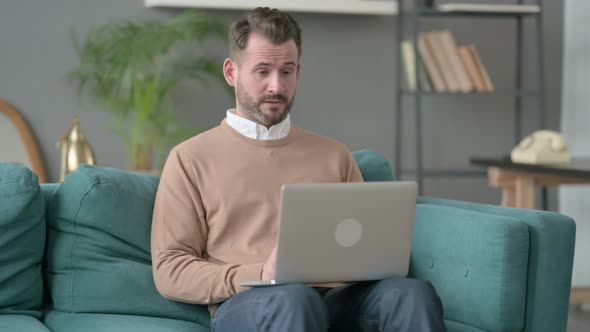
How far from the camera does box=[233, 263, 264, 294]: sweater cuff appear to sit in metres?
1.96

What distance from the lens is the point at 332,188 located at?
1850 mm

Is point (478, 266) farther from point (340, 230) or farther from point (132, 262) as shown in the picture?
point (132, 262)

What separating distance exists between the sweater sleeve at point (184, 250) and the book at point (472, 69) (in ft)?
8.14

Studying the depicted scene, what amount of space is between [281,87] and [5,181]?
0.66 m

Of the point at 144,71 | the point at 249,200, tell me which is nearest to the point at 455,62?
the point at 144,71

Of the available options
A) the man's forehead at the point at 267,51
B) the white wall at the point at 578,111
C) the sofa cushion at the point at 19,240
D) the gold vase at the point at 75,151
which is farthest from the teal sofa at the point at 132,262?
the white wall at the point at 578,111

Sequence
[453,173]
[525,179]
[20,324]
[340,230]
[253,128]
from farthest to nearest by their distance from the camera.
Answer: [453,173] → [525,179] → [253,128] → [20,324] → [340,230]

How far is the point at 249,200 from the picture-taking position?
2168mm

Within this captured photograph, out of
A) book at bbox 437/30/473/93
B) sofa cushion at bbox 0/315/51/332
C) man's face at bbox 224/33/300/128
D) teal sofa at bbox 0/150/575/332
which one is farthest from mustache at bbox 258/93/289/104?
book at bbox 437/30/473/93

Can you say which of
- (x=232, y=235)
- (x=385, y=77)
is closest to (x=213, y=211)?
(x=232, y=235)

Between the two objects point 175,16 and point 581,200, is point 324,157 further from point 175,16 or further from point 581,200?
point 581,200

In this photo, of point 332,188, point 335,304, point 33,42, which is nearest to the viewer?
point 332,188

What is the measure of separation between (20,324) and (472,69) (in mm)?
2873

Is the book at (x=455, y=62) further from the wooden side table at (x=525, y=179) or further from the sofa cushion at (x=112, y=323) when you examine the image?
the sofa cushion at (x=112, y=323)
